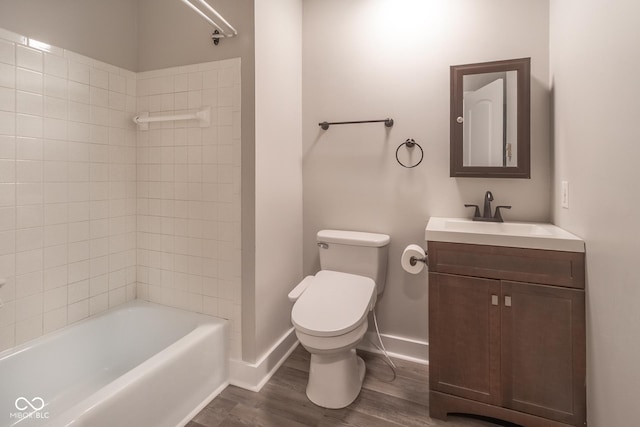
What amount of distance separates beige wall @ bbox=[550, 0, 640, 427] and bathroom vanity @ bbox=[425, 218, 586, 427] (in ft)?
0.21

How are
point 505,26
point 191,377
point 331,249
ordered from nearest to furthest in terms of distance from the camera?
point 191,377, point 505,26, point 331,249

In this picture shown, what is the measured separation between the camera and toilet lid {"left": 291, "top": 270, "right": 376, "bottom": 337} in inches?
55.9

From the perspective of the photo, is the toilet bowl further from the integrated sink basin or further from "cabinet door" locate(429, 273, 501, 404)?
the integrated sink basin

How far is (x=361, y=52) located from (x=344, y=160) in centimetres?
72

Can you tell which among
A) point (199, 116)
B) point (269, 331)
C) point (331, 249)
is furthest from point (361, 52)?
point (269, 331)

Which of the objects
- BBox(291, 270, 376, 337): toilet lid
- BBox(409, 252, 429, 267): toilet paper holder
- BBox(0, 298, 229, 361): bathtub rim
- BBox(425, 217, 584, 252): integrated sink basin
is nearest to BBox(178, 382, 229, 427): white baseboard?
BBox(0, 298, 229, 361): bathtub rim

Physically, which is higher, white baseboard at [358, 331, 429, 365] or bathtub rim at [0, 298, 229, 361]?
bathtub rim at [0, 298, 229, 361]

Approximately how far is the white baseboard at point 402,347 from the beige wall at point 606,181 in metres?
0.85

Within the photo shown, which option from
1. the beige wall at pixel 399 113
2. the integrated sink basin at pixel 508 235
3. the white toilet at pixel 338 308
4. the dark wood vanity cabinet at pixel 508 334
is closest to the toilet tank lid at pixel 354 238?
the white toilet at pixel 338 308

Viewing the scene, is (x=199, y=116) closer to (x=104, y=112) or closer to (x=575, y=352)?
(x=104, y=112)

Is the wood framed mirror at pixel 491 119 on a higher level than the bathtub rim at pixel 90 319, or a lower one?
higher

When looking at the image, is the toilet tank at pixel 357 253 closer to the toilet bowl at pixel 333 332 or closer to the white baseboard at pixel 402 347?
the toilet bowl at pixel 333 332

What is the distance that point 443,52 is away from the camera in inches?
71.2

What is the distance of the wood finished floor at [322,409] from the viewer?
1434 millimetres
